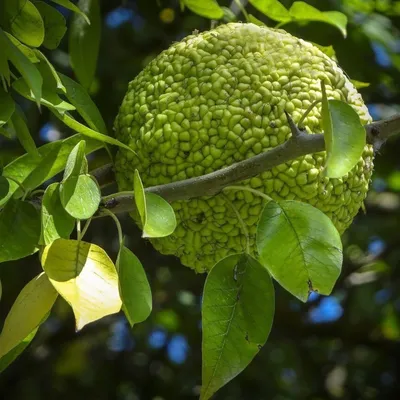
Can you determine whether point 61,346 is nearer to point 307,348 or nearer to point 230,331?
point 307,348

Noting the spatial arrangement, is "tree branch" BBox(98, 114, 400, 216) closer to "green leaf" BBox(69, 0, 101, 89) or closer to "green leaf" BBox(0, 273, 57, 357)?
"green leaf" BBox(0, 273, 57, 357)

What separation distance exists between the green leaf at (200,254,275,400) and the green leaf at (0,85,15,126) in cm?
28

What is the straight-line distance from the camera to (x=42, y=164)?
105cm

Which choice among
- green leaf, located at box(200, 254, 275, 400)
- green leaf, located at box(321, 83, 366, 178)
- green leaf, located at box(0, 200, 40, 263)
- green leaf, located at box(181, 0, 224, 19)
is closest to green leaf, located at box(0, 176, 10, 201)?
green leaf, located at box(0, 200, 40, 263)

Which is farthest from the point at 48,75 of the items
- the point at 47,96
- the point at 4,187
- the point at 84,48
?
the point at 84,48

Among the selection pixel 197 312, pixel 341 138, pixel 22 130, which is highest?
pixel 341 138

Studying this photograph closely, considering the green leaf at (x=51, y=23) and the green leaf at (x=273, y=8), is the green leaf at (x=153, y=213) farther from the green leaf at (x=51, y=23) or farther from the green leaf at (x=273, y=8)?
the green leaf at (x=273, y=8)

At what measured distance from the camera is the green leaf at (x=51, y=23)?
41.0 inches

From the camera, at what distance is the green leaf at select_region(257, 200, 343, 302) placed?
0.90 meters

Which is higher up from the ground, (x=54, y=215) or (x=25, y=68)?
(x=25, y=68)

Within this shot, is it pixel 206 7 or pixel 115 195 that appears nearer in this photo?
pixel 115 195

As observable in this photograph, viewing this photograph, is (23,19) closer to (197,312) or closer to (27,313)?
(27,313)

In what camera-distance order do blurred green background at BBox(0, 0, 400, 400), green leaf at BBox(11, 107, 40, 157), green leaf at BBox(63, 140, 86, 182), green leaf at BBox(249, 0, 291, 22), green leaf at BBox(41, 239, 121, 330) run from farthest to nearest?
blurred green background at BBox(0, 0, 400, 400) < green leaf at BBox(249, 0, 291, 22) < green leaf at BBox(11, 107, 40, 157) < green leaf at BBox(63, 140, 86, 182) < green leaf at BBox(41, 239, 121, 330)

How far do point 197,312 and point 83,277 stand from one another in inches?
69.0
